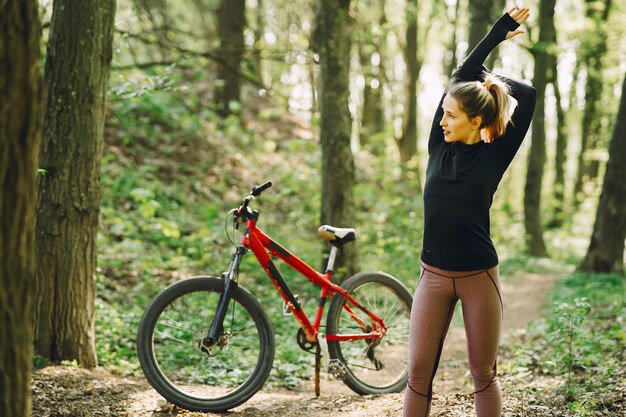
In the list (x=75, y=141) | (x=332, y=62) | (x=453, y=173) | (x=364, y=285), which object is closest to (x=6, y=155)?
(x=453, y=173)

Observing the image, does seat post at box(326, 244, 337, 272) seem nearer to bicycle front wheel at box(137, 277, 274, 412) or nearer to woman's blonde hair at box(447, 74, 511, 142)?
bicycle front wheel at box(137, 277, 274, 412)

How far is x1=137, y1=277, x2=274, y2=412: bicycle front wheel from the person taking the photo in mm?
3920

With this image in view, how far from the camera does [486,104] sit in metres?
3.04

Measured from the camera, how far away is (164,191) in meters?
10.4

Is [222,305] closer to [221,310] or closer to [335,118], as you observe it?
[221,310]

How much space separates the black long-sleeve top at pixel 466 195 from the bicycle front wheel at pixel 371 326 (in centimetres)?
172

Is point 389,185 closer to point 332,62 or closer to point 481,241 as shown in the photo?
point 332,62

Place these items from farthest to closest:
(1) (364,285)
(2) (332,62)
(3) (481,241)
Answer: (2) (332,62) → (1) (364,285) → (3) (481,241)

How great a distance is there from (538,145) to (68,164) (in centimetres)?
1325

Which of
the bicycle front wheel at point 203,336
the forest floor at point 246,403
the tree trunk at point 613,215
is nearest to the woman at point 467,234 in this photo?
the forest floor at point 246,403

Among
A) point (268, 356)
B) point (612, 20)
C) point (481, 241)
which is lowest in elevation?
point (268, 356)

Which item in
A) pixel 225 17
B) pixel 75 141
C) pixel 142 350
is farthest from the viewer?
pixel 225 17

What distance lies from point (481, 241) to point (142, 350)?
227 centimetres

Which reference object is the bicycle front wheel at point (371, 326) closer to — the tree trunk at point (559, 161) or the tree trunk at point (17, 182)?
the tree trunk at point (17, 182)
